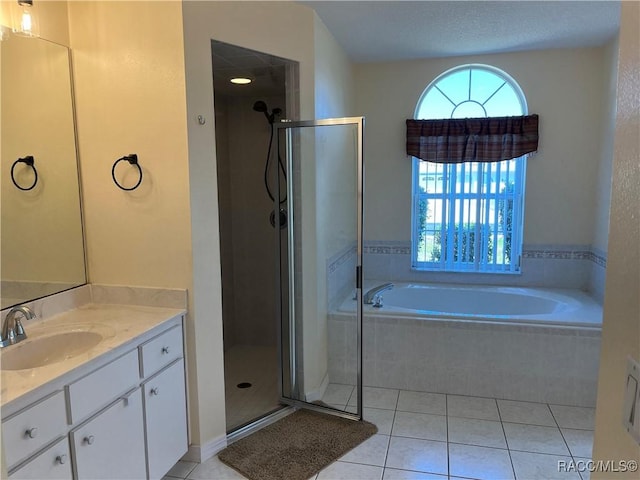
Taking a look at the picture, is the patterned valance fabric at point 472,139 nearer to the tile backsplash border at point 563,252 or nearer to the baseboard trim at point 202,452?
the tile backsplash border at point 563,252

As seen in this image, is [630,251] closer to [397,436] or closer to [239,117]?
[397,436]

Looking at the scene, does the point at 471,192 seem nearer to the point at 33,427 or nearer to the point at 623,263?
the point at 623,263

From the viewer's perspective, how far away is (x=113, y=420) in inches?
70.2

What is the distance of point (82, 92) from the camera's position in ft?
7.48

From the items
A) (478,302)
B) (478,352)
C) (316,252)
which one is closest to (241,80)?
(316,252)

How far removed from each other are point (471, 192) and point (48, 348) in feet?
11.4

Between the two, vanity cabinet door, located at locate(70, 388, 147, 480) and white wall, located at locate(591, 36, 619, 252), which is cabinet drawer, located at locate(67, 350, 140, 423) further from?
white wall, located at locate(591, 36, 619, 252)

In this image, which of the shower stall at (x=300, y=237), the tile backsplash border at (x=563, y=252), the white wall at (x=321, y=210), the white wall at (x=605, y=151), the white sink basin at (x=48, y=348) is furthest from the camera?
the tile backsplash border at (x=563, y=252)

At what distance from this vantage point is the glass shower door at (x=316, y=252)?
112 inches

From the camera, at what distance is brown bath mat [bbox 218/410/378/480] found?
2318mm

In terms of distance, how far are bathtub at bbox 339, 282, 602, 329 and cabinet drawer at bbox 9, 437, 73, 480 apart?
6.75 feet

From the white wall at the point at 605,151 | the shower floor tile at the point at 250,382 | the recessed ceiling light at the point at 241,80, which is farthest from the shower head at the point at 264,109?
the white wall at the point at 605,151

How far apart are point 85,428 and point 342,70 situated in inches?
123

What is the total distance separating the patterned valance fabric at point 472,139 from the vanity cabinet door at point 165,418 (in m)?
2.86
